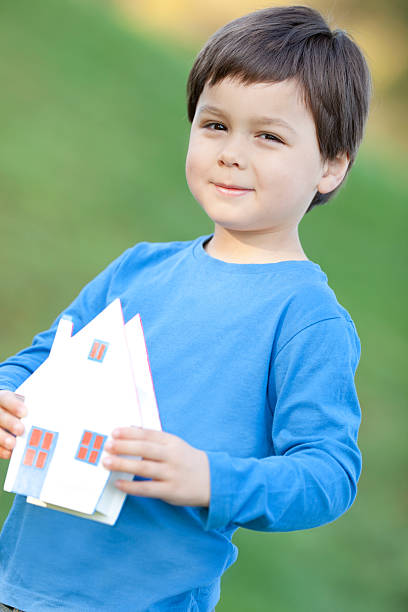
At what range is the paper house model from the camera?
98 centimetres

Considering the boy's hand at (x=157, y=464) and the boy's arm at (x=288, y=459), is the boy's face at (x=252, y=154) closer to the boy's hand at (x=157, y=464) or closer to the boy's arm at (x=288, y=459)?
the boy's arm at (x=288, y=459)

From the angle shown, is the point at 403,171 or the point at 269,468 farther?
the point at 403,171

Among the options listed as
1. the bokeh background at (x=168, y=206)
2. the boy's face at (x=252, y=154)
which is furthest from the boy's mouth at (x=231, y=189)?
the bokeh background at (x=168, y=206)

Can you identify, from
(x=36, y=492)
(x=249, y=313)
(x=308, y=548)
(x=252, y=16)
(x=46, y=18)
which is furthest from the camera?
(x=46, y=18)

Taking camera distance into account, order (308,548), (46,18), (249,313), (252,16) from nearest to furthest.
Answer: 1. (249,313)
2. (252,16)
3. (308,548)
4. (46,18)

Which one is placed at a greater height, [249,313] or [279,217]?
[279,217]

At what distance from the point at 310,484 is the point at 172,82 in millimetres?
4737

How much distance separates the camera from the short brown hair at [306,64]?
4.01ft

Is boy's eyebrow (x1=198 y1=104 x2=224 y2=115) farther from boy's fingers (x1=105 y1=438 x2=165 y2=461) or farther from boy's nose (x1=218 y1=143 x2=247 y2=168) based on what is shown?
boy's fingers (x1=105 y1=438 x2=165 y2=461)

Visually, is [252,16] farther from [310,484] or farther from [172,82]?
[172,82]

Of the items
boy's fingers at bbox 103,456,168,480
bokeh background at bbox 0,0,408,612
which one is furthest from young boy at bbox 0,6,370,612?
bokeh background at bbox 0,0,408,612

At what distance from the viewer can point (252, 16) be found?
1.33 metres

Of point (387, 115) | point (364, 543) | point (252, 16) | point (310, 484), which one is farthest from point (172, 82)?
point (310, 484)

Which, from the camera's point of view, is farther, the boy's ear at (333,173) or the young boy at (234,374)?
the boy's ear at (333,173)
